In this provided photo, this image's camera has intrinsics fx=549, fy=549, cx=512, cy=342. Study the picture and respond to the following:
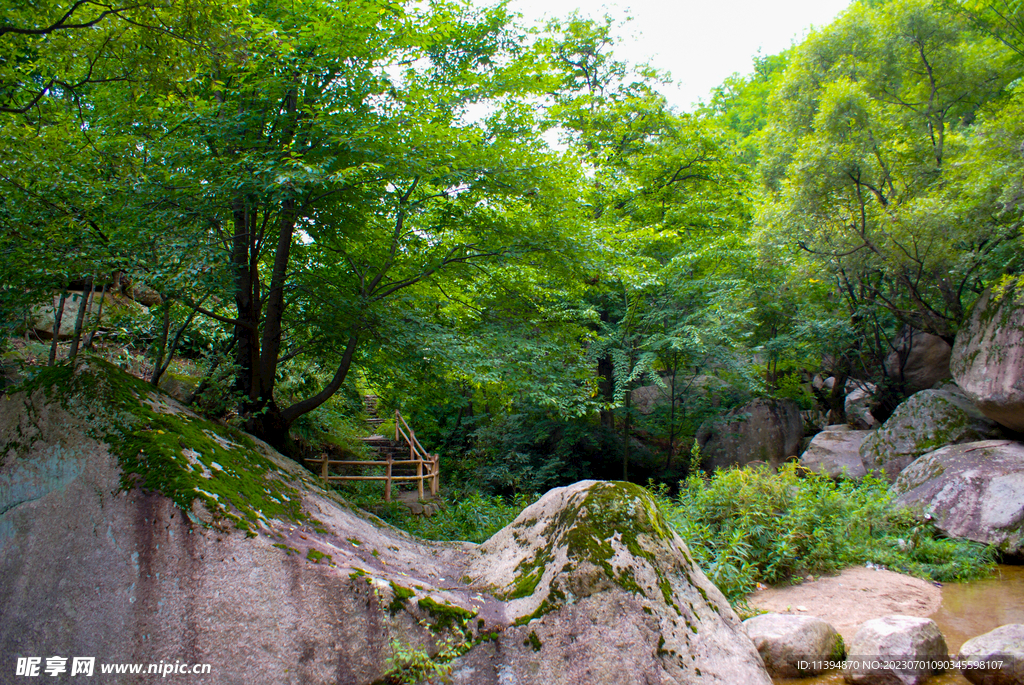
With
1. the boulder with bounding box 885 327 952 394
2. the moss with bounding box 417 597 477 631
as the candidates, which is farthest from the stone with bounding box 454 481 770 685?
the boulder with bounding box 885 327 952 394

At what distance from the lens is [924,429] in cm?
1047

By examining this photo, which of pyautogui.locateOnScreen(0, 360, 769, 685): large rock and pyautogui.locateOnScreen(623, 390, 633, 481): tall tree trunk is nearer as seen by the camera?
pyautogui.locateOnScreen(0, 360, 769, 685): large rock

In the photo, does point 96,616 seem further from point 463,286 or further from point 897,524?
point 897,524

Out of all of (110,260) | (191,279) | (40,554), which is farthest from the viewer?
(191,279)

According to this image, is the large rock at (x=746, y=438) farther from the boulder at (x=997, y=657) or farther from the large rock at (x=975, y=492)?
the boulder at (x=997, y=657)

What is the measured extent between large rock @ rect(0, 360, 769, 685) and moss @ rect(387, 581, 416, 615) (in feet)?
0.04

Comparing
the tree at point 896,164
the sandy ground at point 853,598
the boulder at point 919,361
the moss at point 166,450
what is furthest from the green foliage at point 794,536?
the boulder at point 919,361

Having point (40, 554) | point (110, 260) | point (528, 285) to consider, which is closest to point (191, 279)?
point (110, 260)

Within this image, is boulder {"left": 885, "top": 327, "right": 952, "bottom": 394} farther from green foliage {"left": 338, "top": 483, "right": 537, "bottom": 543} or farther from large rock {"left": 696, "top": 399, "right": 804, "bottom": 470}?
green foliage {"left": 338, "top": 483, "right": 537, "bottom": 543}

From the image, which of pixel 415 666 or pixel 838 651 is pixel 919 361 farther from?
pixel 415 666

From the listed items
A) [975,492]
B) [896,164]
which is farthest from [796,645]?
[896,164]

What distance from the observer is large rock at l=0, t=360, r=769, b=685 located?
2896mm

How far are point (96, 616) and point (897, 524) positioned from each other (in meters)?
9.01

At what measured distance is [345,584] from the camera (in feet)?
10.1
